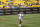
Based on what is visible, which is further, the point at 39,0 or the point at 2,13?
the point at 39,0

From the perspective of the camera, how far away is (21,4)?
697 inches

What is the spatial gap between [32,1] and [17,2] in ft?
8.46

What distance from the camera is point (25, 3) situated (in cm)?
1788

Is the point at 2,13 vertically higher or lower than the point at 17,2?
lower

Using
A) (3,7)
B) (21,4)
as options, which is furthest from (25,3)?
(3,7)

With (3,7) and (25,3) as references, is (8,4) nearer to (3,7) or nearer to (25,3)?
(3,7)

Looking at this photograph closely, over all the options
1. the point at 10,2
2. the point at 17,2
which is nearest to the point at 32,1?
the point at 17,2

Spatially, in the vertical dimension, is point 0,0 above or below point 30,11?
above

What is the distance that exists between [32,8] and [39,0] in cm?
187

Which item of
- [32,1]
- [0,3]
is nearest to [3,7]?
[0,3]

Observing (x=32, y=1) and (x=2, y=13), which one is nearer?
(x=2, y=13)

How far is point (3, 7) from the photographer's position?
17.3m

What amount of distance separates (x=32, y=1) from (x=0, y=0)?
5.38 metres

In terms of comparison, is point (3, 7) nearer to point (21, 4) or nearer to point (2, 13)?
point (2, 13)
